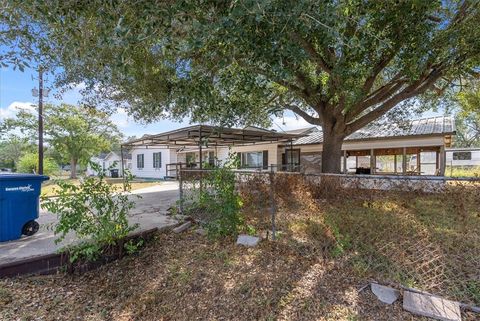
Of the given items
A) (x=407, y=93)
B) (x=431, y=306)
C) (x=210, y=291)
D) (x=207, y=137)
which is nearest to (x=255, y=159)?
(x=207, y=137)

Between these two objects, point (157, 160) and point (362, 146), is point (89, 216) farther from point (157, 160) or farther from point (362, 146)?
point (157, 160)

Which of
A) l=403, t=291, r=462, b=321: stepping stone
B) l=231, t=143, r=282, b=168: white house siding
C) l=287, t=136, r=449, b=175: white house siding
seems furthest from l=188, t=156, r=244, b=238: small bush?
l=231, t=143, r=282, b=168: white house siding

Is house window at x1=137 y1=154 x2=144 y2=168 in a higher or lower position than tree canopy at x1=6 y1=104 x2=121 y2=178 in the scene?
lower

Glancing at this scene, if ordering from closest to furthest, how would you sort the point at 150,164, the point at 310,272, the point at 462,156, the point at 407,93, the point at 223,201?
1. the point at 310,272
2. the point at 223,201
3. the point at 407,93
4. the point at 150,164
5. the point at 462,156

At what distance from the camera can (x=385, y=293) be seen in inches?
112

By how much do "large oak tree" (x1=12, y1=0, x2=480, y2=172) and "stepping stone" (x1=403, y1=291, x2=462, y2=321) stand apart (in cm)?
270

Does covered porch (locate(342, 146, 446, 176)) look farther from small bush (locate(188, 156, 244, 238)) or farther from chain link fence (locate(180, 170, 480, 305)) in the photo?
small bush (locate(188, 156, 244, 238))

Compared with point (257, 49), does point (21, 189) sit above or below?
below

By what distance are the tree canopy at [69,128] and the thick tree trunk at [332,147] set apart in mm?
18983

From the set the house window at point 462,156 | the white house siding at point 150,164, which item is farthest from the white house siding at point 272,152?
the house window at point 462,156

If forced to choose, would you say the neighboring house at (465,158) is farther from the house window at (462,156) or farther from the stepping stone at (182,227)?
the stepping stone at (182,227)

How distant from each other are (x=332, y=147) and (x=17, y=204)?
6.85 meters

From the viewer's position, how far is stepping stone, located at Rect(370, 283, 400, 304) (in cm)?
279

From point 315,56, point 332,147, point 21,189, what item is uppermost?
point 315,56
